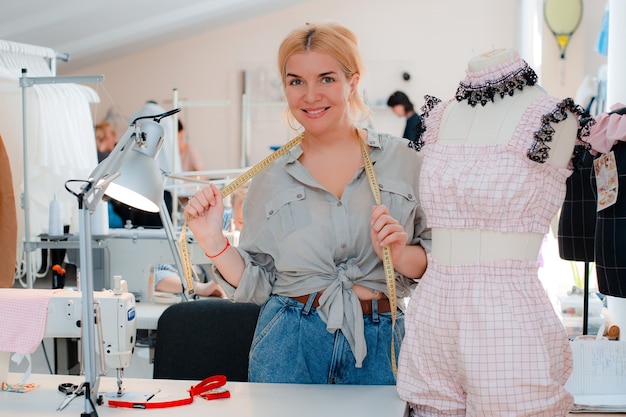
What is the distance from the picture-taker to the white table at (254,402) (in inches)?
74.0

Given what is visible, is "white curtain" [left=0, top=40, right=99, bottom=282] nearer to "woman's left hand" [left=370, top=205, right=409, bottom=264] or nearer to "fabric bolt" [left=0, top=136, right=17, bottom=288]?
"fabric bolt" [left=0, top=136, right=17, bottom=288]

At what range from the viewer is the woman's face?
2.07m

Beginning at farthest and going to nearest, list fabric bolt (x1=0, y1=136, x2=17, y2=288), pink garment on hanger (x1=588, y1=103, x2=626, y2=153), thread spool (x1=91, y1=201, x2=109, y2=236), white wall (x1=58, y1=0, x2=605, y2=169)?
1. white wall (x1=58, y1=0, x2=605, y2=169)
2. thread spool (x1=91, y1=201, x2=109, y2=236)
3. fabric bolt (x1=0, y1=136, x2=17, y2=288)
4. pink garment on hanger (x1=588, y1=103, x2=626, y2=153)

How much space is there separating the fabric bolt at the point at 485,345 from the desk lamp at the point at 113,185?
0.66 metres

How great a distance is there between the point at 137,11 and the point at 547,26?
401 cm

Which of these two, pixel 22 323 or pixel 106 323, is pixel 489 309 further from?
pixel 22 323

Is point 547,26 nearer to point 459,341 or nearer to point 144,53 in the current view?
point 144,53

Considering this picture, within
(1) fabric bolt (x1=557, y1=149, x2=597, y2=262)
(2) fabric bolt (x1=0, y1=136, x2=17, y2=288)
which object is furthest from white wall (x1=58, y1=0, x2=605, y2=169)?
(1) fabric bolt (x1=557, y1=149, x2=597, y2=262)

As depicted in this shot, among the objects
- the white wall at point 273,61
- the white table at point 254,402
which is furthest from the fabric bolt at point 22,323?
the white wall at point 273,61

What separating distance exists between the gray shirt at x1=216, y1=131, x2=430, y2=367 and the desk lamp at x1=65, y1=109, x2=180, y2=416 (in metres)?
0.38

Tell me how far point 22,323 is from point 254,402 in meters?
0.62

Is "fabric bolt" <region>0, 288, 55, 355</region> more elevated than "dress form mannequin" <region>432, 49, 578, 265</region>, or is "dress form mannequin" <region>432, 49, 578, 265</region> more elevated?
"dress form mannequin" <region>432, 49, 578, 265</region>

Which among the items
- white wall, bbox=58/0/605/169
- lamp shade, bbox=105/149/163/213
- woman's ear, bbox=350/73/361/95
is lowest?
lamp shade, bbox=105/149/163/213

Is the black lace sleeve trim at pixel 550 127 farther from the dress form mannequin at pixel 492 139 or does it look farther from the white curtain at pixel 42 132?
the white curtain at pixel 42 132
